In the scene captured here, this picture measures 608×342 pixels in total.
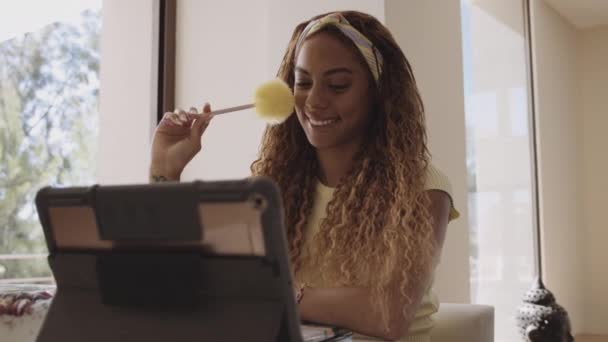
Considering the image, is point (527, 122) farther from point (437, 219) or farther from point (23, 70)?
point (437, 219)

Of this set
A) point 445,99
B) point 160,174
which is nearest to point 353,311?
point 160,174

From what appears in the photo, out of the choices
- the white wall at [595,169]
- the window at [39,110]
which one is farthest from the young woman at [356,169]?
the white wall at [595,169]

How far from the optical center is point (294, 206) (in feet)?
4.40

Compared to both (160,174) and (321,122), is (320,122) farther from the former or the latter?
(160,174)

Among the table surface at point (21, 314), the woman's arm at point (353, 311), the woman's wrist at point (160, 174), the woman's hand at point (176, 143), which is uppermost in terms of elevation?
the woman's hand at point (176, 143)

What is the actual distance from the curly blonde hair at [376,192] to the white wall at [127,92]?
1.34 metres

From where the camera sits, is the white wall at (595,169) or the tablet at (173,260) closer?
the tablet at (173,260)

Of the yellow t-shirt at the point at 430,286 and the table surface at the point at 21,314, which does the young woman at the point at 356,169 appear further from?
the table surface at the point at 21,314

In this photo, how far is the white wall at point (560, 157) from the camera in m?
4.52

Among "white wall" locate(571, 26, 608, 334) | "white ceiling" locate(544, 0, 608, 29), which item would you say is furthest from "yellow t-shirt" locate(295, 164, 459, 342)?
"white wall" locate(571, 26, 608, 334)

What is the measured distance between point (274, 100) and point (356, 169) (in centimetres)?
21

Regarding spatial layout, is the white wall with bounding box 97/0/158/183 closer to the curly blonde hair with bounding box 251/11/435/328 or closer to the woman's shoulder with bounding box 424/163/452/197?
the curly blonde hair with bounding box 251/11/435/328

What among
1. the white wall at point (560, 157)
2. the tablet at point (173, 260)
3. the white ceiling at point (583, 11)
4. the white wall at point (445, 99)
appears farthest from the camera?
the white ceiling at point (583, 11)

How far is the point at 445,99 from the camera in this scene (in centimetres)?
246
